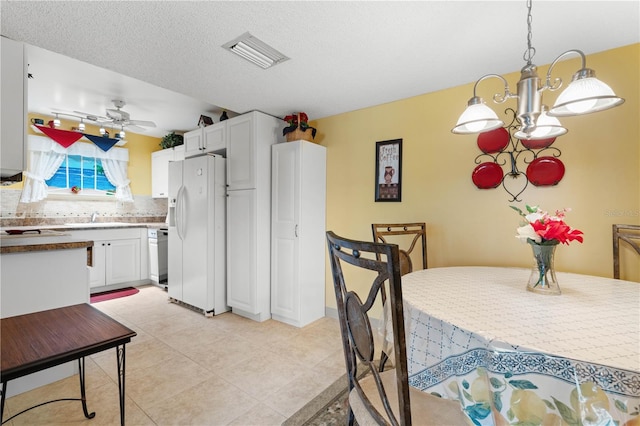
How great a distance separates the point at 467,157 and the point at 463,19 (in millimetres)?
1086

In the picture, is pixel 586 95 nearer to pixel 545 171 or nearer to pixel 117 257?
pixel 545 171

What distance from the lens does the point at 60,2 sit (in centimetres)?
151

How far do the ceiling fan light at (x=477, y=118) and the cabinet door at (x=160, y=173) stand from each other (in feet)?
14.0

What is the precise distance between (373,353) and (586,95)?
130 centimetres

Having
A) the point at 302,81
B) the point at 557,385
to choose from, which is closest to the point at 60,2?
the point at 302,81

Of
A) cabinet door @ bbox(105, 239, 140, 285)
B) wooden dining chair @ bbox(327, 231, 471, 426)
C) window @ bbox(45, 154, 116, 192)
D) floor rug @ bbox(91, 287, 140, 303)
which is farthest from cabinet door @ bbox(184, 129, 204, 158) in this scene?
wooden dining chair @ bbox(327, 231, 471, 426)

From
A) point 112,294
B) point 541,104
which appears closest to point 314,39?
point 541,104

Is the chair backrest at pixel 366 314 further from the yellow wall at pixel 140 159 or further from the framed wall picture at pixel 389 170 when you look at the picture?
the yellow wall at pixel 140 159

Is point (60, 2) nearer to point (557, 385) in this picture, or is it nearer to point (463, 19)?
point (463, 19)

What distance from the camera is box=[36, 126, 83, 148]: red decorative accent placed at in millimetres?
3779

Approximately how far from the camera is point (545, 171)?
2.05 meters

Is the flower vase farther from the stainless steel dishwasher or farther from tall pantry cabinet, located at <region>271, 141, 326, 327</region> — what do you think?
the stainless steel dishwasher

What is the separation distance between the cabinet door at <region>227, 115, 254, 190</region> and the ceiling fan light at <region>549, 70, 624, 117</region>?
8.09 ft

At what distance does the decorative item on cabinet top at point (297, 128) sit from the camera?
2.98 metres
